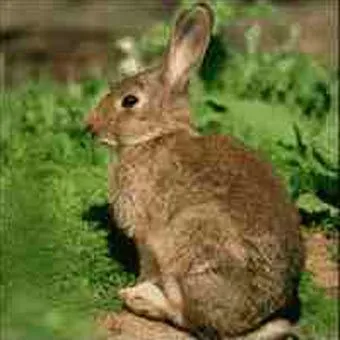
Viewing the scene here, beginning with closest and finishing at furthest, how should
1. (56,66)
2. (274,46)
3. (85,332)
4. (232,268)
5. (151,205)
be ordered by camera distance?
(85,332)
(232,268)
(151,205)
(274,46)
(56,66)

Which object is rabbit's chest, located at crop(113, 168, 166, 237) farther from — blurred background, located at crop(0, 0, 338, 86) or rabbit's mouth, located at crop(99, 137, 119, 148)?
blurred background, located at crop(0, 0, 338, 86)

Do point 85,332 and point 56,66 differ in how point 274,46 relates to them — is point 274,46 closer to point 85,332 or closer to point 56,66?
point 56,66

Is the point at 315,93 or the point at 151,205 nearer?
the point at 151,205

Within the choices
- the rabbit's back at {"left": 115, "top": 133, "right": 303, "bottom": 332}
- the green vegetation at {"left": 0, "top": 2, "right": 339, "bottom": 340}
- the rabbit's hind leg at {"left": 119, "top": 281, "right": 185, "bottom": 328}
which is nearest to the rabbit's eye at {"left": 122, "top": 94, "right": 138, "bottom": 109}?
the rabbit's back at {"left": 115, "top": 133, "right": 303, "bottom": 332}

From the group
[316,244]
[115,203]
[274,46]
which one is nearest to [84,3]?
[274,46]

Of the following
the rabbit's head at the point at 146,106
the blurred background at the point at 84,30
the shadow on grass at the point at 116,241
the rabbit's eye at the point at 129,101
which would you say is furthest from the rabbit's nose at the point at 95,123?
the blurred background at the point at 84,30

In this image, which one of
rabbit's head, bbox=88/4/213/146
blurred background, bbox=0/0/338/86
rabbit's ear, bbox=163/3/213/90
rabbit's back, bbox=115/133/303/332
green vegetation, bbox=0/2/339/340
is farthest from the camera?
blurred background, bbox=0/0/338/86

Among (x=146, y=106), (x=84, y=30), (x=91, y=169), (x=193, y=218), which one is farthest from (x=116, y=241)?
(x=84, y=30)
